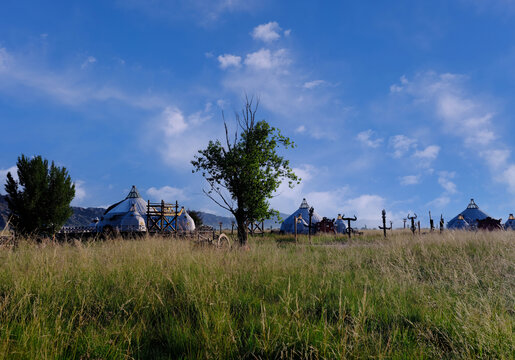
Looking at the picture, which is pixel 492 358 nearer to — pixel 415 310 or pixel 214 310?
pixel 415 310

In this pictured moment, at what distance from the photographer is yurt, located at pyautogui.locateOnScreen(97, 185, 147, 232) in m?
37.3

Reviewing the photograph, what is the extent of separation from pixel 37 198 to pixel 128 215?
35.7ft

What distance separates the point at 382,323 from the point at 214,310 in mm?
2325

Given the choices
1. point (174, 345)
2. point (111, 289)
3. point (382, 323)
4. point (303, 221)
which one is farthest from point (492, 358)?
point (303, 221)

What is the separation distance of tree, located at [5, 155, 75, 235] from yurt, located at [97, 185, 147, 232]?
254 inches

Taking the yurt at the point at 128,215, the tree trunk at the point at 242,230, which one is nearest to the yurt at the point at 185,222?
the yurt at the point at 128,215

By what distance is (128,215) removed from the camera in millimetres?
38594

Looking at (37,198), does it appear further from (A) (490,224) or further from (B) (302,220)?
(A) (490,224)

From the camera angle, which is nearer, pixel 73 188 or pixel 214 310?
pixel 214 310

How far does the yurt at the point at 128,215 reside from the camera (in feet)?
122

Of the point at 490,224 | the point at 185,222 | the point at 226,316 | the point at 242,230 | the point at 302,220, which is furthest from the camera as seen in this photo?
the point at 302,220

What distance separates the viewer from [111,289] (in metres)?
5.25

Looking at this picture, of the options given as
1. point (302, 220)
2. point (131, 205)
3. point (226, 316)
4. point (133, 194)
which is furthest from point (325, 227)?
point (226, 316)

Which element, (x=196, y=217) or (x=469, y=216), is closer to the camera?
(x=469, y=216)
